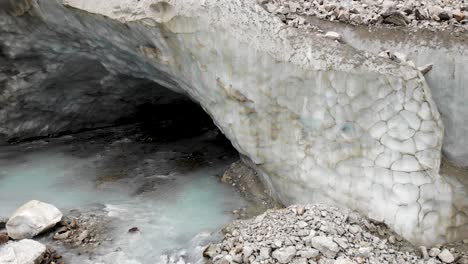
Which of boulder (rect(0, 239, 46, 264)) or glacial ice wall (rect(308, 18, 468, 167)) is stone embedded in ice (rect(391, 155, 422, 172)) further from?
boulder (rect(0, 239, 46, 264))

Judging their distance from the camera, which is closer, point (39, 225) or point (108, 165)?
point (39, 225)

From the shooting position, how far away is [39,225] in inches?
163

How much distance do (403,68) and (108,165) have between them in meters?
3.98

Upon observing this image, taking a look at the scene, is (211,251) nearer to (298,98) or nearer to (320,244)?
(320,244)

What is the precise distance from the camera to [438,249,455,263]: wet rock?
11.4 ft

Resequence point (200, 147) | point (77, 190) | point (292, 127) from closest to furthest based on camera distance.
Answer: point (292, 127), point (77, 190), point (200, 147)

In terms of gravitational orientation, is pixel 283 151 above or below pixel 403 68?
below

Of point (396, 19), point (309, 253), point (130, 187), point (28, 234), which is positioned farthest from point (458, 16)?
point (28, 234)

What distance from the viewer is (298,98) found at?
420 centimetres

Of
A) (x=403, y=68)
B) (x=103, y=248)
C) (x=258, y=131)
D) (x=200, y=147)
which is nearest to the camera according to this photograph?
(x=403, y=68)

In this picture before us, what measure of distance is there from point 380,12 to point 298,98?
110cm

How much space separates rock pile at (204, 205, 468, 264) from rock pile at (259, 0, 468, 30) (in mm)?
1758

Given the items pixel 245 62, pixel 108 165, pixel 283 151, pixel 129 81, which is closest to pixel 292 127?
pixel 283 151

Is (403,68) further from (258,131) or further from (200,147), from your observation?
(200,147)
